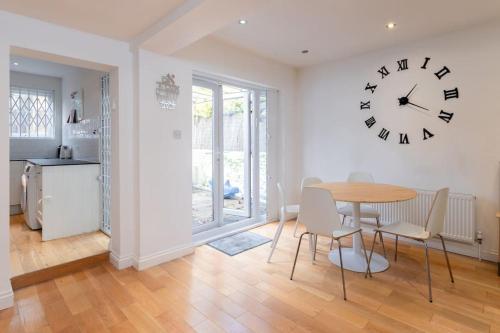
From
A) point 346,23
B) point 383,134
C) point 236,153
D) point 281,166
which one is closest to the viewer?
point 346,23

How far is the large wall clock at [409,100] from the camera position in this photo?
3129 millimetres

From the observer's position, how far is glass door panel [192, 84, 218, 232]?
3668 millimetres

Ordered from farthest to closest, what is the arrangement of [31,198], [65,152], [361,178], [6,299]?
[65,152] → [31,198] → [361,178] → [6,299]

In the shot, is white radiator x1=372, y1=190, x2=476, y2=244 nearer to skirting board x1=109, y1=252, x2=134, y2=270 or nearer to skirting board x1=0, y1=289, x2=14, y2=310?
skirting board x1=109, y1=252, x2=134, y2=270

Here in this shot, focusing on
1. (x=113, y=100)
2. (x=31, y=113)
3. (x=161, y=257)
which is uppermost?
(x=31, y=113)

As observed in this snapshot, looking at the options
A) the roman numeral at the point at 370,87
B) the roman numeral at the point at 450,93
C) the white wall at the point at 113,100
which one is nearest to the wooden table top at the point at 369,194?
the roman numeral at the point at 450,93

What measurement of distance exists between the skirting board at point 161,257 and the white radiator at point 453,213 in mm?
2579

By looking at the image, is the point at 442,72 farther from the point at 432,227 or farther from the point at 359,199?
the point at 359,199

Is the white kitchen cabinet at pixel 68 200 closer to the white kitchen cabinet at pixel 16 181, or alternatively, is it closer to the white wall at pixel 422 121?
the white kitchen cabinet at pixel 16 181

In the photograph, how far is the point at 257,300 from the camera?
217 centimetres

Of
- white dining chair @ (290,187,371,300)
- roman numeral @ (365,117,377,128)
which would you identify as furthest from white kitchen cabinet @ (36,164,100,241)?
roman numeral @ (365,117,377,128)

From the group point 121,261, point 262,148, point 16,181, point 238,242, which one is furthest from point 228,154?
point 16,181

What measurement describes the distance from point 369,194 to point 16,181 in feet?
17.7

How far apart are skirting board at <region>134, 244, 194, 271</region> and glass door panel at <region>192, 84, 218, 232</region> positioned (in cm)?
57
